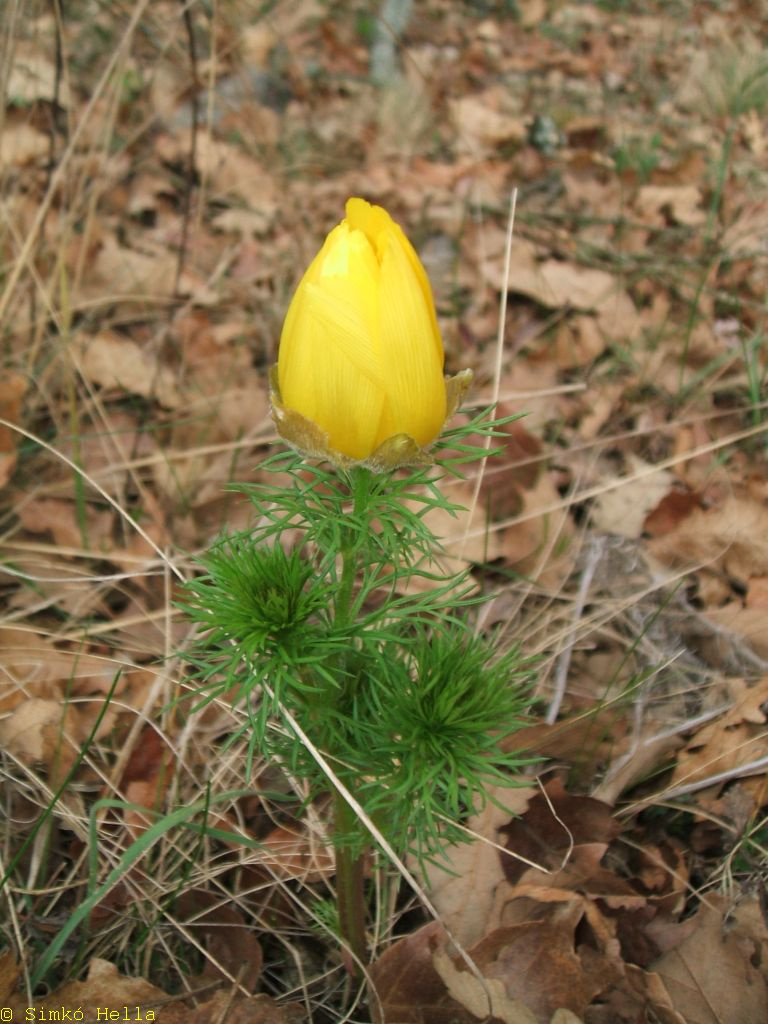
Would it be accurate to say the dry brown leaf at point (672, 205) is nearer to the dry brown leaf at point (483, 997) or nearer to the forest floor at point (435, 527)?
the forest floor at point (435, 527)

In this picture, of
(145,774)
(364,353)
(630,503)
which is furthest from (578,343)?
(364,353)

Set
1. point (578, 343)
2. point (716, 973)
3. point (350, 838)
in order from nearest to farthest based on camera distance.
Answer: point (350, 838), point (716, 973), point (578, 343)

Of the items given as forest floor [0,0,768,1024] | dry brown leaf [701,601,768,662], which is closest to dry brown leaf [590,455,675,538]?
forest floor [0,0,768,1024]

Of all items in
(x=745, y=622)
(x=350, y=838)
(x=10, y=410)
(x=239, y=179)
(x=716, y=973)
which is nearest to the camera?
(x=350, y=838)

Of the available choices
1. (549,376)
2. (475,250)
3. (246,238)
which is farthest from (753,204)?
(246,238)

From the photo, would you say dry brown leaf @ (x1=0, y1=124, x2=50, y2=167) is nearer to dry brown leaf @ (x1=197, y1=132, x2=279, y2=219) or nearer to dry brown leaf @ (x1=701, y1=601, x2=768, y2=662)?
dry brown leaf @ (x1=197, y1=132, x2=279, y2=219)

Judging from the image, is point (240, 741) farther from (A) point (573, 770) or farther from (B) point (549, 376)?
(B) point (549, 376)

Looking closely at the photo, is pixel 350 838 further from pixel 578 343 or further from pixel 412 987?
pixel 578 343

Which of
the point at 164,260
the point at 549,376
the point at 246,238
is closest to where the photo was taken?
the point at 549,376
